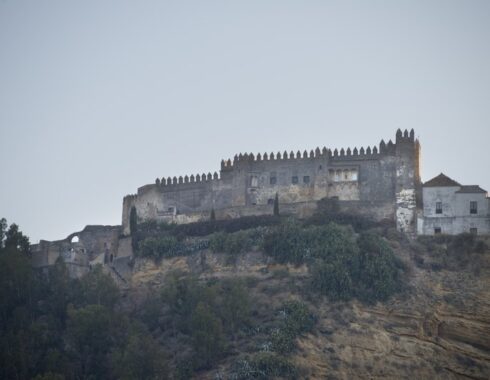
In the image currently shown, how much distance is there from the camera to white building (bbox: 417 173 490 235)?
68812 mm

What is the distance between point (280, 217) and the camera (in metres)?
72.2

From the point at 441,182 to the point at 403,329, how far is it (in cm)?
999

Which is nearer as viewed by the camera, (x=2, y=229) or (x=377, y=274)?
(x=377, y=274)

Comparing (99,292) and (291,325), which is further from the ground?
(99,292)

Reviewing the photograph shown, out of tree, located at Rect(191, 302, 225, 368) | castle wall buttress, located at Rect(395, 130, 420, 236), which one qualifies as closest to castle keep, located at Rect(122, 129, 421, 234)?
castle wall buttress, located at Rect(395, 130, 420, 236)

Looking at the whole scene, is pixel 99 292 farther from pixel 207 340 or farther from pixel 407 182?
pixel 407 182

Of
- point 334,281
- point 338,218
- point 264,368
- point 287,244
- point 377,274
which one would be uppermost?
point 338,218

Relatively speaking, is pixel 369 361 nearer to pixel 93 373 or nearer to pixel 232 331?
pixel 232 331

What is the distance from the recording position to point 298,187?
73750 mm

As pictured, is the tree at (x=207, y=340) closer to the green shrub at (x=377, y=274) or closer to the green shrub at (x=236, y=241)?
the green shrub at (x=377, y=274)

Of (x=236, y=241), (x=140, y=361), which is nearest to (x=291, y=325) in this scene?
(x=140, y=361)

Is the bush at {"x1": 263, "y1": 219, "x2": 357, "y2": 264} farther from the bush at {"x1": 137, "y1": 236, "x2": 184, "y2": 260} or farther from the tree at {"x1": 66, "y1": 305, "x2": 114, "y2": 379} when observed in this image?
the tree at {"x1": 66, "y1": 305, "x2": 114, "y2": 379}

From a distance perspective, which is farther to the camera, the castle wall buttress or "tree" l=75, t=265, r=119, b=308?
the castle wall buttress

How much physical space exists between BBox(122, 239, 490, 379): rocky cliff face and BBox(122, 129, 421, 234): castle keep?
4.59m
